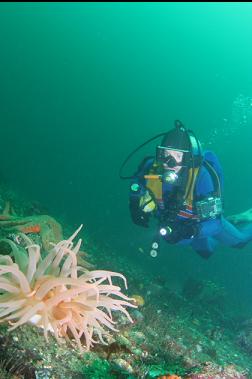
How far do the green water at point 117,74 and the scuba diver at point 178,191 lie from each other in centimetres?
6852

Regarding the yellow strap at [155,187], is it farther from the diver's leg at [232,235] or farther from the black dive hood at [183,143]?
the diver's leg at [232,235]

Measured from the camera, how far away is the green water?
9669 cm

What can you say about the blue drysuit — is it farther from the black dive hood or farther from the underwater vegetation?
the underwater vegetation

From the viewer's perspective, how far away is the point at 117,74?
130500mm

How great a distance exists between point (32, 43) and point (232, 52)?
6947 cm

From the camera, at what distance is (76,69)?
131m

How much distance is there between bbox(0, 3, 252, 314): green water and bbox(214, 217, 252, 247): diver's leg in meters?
66.6

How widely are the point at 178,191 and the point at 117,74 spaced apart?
130 meters

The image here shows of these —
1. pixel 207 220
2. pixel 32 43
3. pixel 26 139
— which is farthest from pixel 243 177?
pixel 32 43

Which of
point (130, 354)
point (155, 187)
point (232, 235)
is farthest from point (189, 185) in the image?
point (130, 354)

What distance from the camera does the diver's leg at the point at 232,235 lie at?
32.0 feet

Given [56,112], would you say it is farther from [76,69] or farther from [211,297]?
[211,297]

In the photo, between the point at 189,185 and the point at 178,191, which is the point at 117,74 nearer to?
the point at 189,185

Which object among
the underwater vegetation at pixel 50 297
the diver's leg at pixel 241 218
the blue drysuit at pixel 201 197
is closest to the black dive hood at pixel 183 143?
the blue drysuit at pixel 201 197
